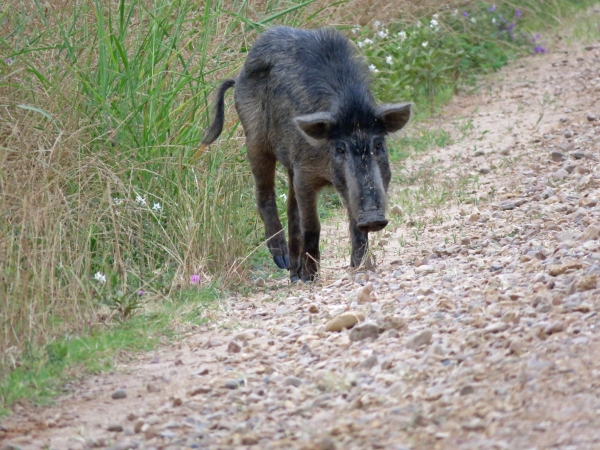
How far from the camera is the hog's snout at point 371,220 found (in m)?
5.15

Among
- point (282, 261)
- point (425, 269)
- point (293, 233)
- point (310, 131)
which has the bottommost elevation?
point (282, 261)

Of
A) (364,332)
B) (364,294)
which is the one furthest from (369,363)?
(364,294)

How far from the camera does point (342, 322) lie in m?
4.14

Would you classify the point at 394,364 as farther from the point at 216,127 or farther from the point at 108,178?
the point at 216,127

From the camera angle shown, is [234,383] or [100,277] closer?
[234,383]

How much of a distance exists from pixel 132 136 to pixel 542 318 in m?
3.05

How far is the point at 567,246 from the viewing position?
15.9ft

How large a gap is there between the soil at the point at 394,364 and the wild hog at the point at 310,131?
14.2 inches

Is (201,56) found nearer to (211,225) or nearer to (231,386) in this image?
(211,225)

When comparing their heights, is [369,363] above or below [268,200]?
above

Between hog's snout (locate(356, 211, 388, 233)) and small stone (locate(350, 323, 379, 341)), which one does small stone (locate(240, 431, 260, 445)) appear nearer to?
small stone (locate(350, 323, 379, 341))

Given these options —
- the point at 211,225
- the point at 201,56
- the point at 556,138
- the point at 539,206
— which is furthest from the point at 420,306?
the point at 556,138

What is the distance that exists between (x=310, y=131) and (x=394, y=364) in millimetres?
2196

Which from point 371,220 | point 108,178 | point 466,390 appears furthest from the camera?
point 108,178
